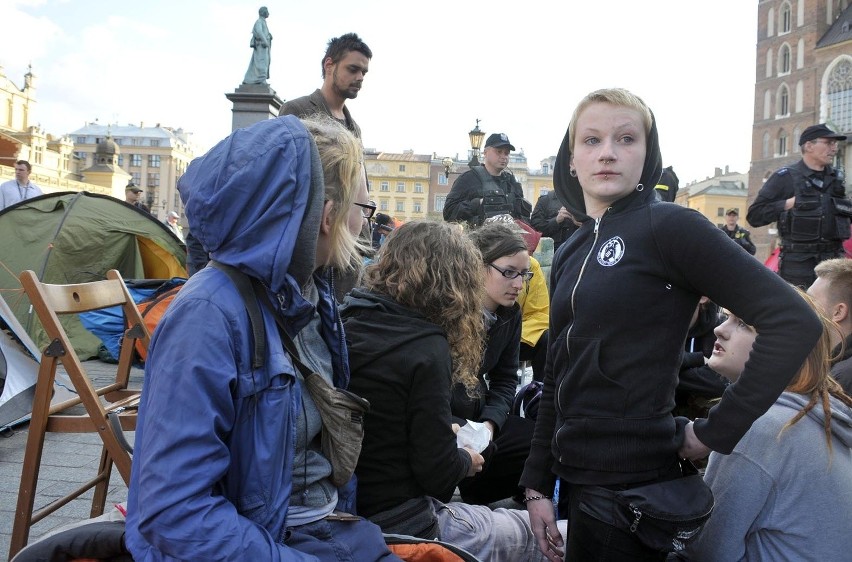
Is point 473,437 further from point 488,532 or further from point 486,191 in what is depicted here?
point 486,191

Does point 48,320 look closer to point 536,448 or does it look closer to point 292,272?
point 292,272

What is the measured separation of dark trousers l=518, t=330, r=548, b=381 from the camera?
529cm

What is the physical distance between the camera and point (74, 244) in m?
8.51

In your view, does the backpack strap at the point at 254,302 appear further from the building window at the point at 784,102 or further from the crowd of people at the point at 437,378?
the building window at the point at 784,102

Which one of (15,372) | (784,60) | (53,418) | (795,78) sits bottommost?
(15,372)

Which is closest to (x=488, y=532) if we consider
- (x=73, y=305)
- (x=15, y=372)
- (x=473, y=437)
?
(x=473, y=437)

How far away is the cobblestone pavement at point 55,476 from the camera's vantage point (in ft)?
11.7

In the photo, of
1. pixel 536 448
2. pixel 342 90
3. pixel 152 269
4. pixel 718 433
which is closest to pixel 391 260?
pixel 536 448

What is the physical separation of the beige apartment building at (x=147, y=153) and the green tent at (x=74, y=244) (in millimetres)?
100793

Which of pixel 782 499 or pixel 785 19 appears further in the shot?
pixel 785 19

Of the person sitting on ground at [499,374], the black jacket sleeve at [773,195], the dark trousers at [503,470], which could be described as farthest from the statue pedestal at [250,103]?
the dark trousers at [503,470]

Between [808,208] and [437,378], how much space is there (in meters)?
5.47

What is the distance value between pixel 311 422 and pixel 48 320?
172 centimetres

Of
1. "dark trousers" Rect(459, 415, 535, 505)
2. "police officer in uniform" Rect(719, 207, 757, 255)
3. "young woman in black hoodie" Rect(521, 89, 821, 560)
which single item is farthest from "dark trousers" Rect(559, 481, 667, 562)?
"police officer in uniform" Rect(719, 207, 757, 255)
